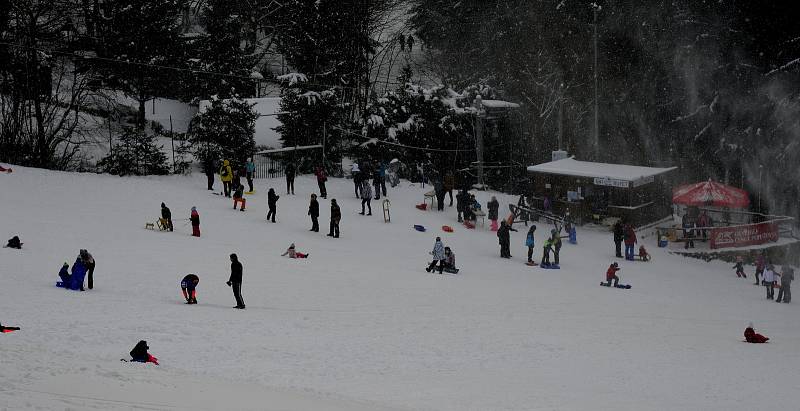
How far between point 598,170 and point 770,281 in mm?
11668

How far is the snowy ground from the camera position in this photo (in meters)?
13.6

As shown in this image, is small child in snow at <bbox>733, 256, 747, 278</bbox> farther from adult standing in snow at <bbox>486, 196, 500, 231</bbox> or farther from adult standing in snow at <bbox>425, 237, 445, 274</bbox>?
adult standing in snow at <bbox>425, 237, 445, 274</bbox>

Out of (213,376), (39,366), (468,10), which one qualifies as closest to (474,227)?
(213,376)

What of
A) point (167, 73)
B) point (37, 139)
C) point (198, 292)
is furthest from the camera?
point (167, 73)

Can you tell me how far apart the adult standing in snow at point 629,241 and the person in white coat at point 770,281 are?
477cm

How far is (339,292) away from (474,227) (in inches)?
474

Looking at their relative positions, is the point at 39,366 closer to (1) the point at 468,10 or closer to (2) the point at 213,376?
(2) the point at 213,376

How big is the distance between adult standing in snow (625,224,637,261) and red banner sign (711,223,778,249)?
4.15 meters

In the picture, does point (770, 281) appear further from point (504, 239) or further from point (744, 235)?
point (504, 239)

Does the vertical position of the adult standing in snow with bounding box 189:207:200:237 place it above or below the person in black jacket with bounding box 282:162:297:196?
below

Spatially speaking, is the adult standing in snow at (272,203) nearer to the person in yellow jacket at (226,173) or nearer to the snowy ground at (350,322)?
the snowy ground at (350,322)

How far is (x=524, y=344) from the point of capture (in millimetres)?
18188

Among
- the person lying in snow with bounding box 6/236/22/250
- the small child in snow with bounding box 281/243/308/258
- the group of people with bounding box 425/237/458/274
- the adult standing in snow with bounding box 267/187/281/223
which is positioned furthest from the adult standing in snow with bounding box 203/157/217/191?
the group of people with bounding box 425/237/458/274

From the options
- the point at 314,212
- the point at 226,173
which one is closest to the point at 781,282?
the point at 314,212
